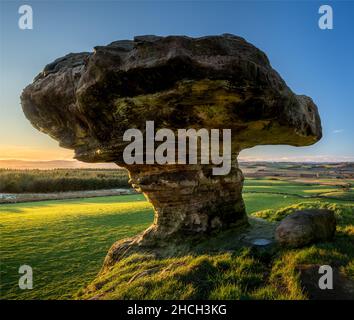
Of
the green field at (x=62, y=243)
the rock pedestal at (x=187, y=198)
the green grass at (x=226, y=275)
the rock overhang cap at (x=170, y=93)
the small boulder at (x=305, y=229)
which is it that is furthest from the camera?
the rock pedestal at (x=187, y=198)

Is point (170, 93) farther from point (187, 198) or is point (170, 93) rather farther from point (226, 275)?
point (226, 275)

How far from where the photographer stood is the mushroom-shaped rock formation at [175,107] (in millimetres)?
7019

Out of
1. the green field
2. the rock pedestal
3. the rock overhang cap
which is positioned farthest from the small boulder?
the rock overhang cap

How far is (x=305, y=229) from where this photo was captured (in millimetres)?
8289

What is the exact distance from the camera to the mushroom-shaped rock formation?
7.02m

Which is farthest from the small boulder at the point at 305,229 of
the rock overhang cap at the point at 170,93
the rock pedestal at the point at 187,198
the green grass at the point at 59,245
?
the green grass at the point at 59,245

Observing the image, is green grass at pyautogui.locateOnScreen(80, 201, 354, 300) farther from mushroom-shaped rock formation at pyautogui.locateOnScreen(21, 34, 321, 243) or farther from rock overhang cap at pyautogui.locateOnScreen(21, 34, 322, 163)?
rock overhang cap at pyautogui.locateOnScreen(21, 34, 322, 163)

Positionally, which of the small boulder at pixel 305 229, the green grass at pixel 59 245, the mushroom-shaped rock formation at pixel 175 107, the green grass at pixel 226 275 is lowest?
the green grass at pixel 59 245

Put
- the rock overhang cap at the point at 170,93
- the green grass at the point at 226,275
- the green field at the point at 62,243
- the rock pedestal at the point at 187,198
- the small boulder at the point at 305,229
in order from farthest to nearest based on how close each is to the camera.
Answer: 1. the rock pedestal at the point at 187,198
2. the green field at the point at 62,243
3. the small boulder at the point at 305,229
4. the rock overhang cap at the point at 170,93
5. the green grass at the point at 226,275

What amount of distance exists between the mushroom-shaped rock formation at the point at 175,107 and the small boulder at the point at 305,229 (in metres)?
2.49

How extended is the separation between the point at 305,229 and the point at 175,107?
16.1 feet

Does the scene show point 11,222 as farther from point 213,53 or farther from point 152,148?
point 213,53

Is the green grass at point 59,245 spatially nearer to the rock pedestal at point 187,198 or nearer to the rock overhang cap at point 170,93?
the rock pedestal at point 187,198

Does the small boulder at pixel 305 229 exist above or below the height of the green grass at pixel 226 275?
above
